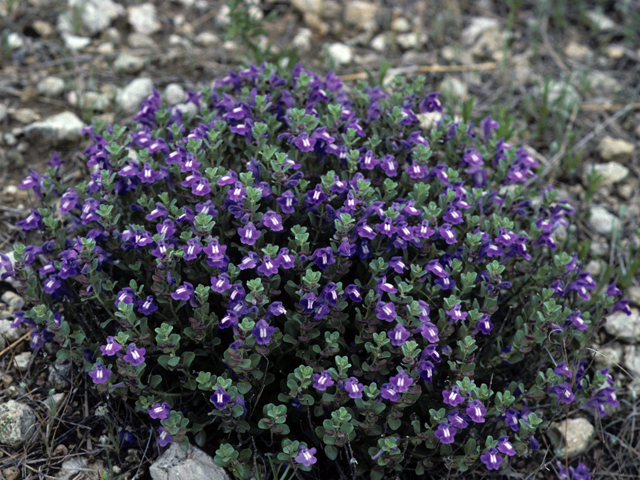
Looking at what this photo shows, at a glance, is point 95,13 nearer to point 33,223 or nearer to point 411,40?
point 411,40

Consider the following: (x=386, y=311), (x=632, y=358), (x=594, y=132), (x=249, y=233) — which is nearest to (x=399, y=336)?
(x=386, y=311)

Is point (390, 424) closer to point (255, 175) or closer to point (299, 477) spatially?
point (299, 477)

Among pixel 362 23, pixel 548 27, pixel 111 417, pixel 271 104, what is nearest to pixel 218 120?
pixel 271 104

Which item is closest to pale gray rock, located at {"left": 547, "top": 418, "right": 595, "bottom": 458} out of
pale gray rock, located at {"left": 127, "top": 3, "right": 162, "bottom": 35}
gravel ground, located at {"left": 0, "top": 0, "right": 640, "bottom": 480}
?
gravel ground, located at {"left": 0, "top": 0, "right": 640, "bottom": 480}

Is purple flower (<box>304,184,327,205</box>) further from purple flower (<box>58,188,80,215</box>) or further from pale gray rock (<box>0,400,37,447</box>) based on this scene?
pale gray rock (<box>0,400,37,447</box>)

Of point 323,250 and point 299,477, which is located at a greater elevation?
point 323,250

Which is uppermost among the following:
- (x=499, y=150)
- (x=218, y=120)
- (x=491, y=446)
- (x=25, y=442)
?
(x=218, y=120)

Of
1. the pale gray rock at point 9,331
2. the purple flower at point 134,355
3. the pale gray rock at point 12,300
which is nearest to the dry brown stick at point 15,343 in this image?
the pale gray rock at point 9,331
